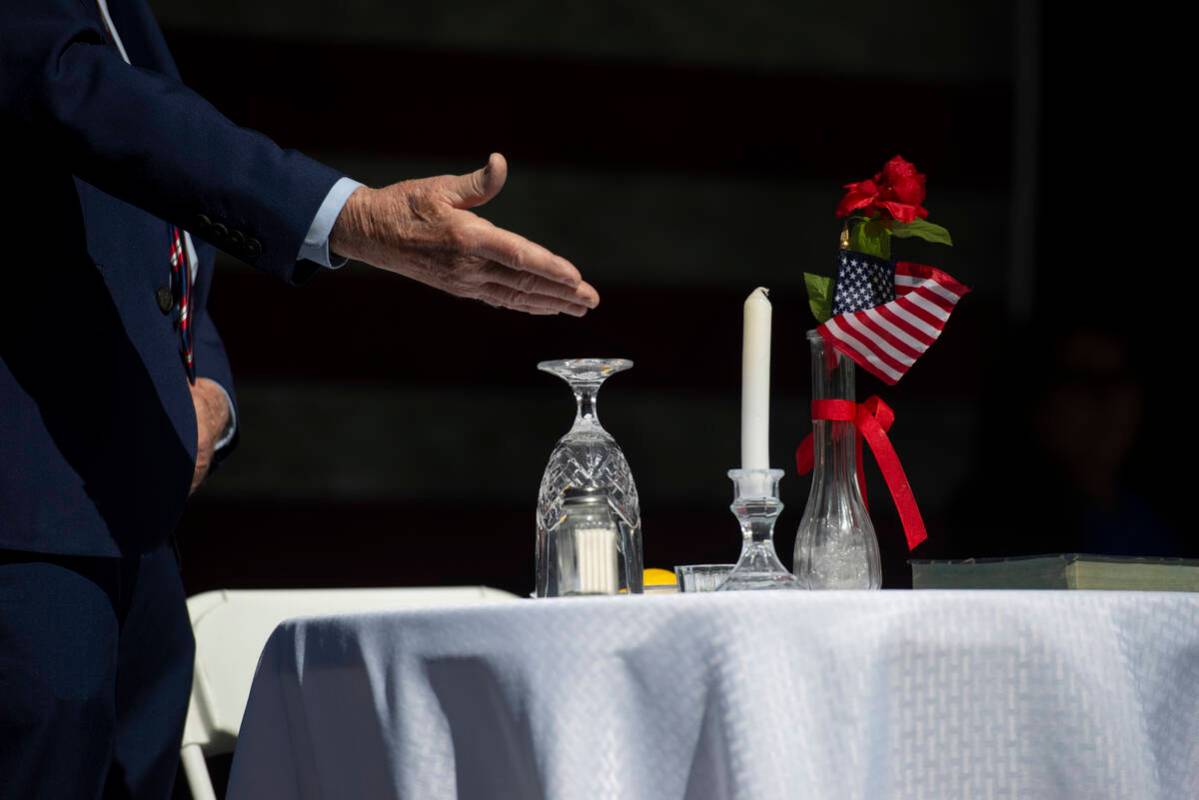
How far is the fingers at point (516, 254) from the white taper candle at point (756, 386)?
0.17 m

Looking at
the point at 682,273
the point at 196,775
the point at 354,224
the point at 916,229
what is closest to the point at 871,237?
the point at 916,229

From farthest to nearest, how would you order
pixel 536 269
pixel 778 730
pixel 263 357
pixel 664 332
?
pixel 664 332 → pixel 263 357 → pixel 536 269 → pixel 778 730

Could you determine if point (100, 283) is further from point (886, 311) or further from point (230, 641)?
point (230, 641)

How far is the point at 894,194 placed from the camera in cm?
122

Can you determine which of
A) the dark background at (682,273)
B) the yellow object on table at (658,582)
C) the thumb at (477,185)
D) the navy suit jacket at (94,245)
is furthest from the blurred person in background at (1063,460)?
the navy suit jacket at (94,245)

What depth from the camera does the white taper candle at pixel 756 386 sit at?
3.76ft

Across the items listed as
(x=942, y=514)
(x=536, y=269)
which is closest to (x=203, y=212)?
(x=536, y=269)

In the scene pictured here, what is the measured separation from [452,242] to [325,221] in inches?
4.5

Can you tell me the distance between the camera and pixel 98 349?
1.15m

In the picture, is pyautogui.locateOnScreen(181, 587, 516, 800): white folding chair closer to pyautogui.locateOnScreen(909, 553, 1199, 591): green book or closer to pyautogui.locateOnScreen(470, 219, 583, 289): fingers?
pyautogui.locateOnScreen(470, 219, 583, 289): fingers

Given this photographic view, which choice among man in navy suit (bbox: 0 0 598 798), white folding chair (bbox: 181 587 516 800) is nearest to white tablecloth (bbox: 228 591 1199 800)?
man in navy suit (bbox: 0 0 598 798)

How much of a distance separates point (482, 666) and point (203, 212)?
480 mm

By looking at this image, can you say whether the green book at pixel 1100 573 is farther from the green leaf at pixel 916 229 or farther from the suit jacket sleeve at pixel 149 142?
the suit jacket sleeve at pixel 149 142

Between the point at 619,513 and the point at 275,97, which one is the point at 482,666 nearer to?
the point at 619,513
